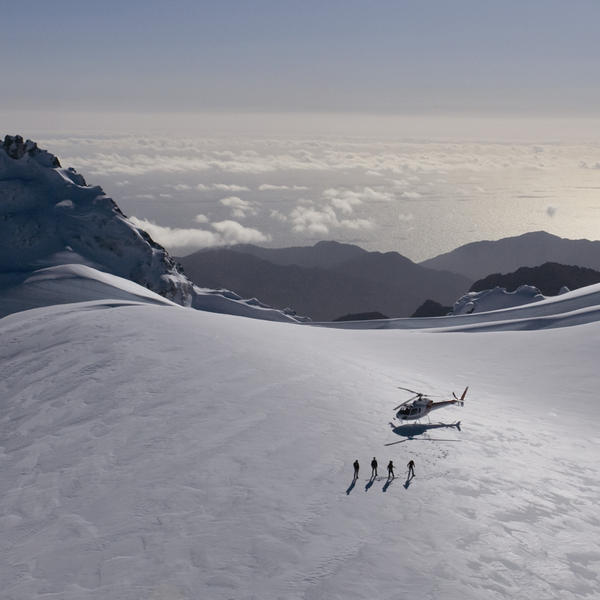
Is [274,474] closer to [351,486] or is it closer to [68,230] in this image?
[351,486]

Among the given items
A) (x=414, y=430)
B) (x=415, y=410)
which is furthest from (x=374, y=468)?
(x=415, y=410)

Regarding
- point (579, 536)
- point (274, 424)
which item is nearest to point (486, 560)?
point (579, 536)

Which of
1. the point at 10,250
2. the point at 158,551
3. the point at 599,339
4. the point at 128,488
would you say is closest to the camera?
the point at 158,551

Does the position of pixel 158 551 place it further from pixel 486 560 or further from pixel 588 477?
pixel 588 477

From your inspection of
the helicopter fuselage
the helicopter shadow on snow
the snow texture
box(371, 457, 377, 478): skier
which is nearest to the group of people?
box(371, 457, 377, 478): skier

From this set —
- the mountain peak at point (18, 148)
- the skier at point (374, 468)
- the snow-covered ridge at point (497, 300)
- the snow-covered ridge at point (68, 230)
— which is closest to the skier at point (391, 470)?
the skier at point (374, 468)

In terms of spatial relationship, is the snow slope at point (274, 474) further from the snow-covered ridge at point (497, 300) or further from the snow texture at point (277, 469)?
the snow-covered ridge at point (497, 300)
